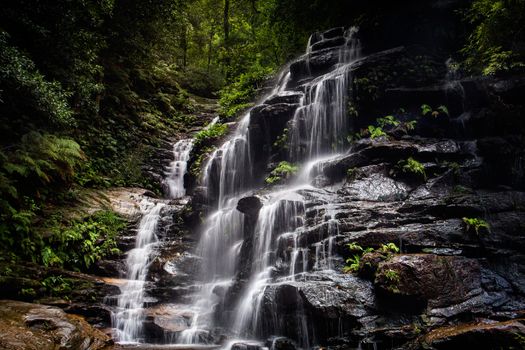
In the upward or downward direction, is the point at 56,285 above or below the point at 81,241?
below

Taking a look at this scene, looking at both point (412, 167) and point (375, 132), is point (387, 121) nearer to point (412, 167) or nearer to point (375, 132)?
point (375, 132)

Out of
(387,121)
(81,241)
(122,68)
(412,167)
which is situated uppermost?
(122,68)

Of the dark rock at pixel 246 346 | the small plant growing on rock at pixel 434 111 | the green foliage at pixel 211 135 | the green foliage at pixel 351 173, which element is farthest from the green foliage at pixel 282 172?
the dark rock at pixel 246 346

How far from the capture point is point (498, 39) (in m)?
9.47

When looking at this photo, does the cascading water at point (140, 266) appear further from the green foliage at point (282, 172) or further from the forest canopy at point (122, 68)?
the green foliage at point (282, 172)

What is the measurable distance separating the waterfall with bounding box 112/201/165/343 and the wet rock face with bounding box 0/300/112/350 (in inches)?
33.7

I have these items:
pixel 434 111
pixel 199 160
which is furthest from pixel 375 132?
pixel 199 160

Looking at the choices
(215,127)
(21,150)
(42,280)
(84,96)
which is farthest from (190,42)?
(42,280)

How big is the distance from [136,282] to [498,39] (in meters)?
11.8

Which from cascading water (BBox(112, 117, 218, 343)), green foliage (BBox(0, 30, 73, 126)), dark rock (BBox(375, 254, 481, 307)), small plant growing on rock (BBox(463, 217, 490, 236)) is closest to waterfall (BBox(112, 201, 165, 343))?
cascading water (BBox(112, 117, 218, 343))

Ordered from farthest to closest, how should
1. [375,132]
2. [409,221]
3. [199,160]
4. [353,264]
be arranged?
[199,160]
[375,132]
[409,221]
[353,264]

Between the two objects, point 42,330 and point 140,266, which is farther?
point 140,266

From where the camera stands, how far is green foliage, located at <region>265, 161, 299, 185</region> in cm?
1117

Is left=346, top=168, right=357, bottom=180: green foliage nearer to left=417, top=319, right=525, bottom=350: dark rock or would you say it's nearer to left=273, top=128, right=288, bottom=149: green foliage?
left=273, top=128, right=288, bottom=149: green foliage
